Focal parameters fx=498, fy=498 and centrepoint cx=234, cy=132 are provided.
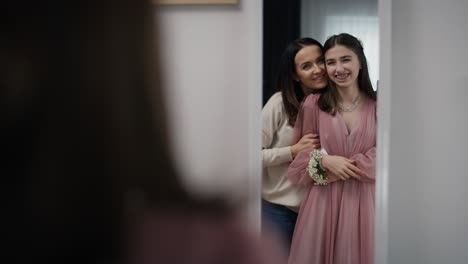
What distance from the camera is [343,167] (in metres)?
1.32

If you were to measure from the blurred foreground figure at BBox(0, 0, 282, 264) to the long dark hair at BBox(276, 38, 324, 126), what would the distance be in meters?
1.07

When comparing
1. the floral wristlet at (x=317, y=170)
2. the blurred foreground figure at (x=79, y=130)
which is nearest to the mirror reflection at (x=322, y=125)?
the floral wristlet at (x=317, y=170)

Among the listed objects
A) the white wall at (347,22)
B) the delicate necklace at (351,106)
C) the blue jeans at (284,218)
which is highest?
the white wall at (347,22)

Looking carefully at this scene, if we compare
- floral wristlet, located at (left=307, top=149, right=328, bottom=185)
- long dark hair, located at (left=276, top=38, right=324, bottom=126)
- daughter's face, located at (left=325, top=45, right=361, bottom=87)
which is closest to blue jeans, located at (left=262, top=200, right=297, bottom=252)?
floral wristlet, located at (left=307, top=149, right=328, bottom=185)

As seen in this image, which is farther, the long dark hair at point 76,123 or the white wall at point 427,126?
the white wall at point 427,126

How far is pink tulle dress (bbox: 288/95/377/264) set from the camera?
132 cm

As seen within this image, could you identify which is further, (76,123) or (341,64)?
(341,64)

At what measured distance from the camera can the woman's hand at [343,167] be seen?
4.33 feet

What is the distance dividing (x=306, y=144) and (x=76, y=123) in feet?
3.66

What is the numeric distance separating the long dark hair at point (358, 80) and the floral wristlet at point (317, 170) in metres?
0.13

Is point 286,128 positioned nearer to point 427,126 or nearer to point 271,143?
point 271,143

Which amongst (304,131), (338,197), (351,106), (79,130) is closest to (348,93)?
(351,106)

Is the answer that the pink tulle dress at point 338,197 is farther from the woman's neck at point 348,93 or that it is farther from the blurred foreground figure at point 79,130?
the blurred foreground figure at point 79,130

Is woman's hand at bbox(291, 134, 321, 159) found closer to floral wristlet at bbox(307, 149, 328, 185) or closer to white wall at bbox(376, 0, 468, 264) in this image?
floral wristlet at bbox(307, 149, 328, 185)
